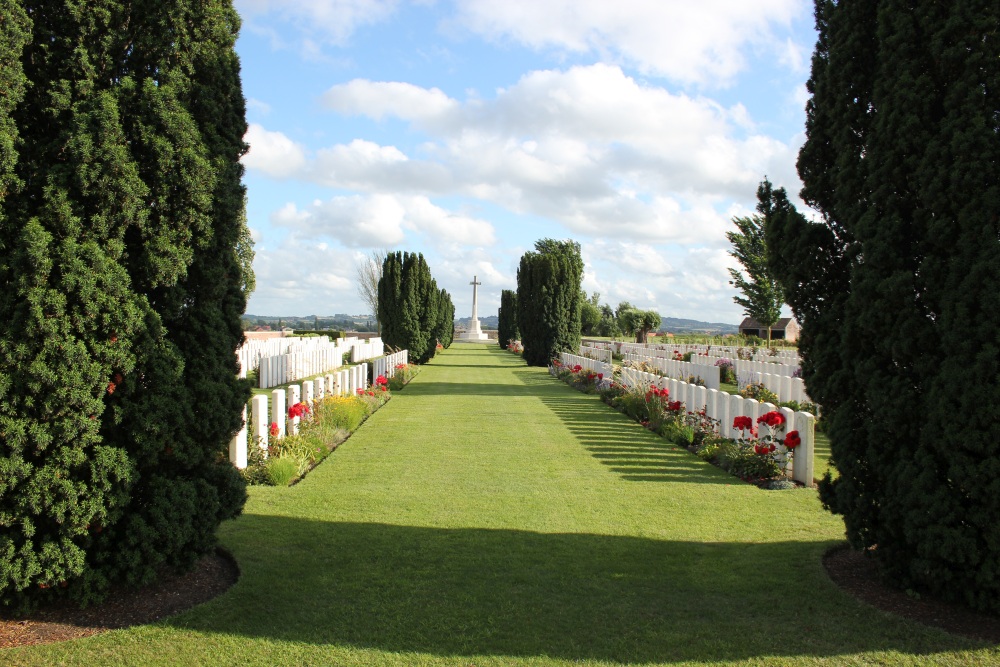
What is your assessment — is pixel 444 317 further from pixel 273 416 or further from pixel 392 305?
pixel 273 416

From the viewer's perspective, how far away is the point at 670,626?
3910 millimetres

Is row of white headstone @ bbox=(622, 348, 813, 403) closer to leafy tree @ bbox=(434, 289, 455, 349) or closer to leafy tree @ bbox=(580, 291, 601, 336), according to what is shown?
leafy tree @ bbox=(434, 289, 455, 349)

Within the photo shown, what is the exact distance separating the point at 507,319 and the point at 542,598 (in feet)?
180

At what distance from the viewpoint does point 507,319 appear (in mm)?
58938

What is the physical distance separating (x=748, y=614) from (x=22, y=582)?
397 centimetres

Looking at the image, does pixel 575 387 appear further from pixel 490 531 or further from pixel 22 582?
pixel 22 582

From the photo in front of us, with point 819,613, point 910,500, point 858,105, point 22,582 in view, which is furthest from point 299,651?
point 858,105

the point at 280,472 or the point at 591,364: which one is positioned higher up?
the point at 591,364

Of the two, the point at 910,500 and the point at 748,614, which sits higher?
the point at 910,500

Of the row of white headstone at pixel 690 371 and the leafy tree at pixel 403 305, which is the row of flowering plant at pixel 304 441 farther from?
the leafy tree at pixel 403 305

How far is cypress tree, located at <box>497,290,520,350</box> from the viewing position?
188ft

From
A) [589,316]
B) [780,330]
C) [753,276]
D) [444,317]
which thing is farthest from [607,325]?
[753,276]

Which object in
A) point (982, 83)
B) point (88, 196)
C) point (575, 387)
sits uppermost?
point (982, 83)

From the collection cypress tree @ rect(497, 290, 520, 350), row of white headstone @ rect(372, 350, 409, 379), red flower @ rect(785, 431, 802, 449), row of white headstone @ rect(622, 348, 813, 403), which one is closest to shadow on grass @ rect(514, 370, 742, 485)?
red flower @ rect(785, 431, 802, 449)
